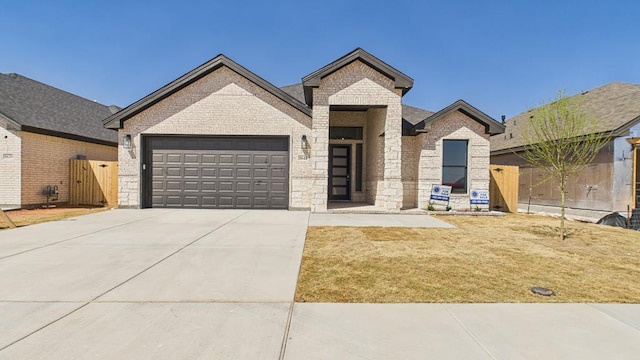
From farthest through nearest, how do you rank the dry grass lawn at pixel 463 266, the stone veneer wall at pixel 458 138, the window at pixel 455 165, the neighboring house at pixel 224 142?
the window at pixel 455 165, the stone veneer wall at pixel 458 138, the neighboring house at pixel 224 142, the dry grass lawn at pixel 463 266

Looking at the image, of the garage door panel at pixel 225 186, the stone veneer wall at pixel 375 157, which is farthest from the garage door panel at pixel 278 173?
the stone veneer wall at pixel 375 157

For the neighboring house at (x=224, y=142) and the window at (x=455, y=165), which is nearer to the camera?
the neighboring house at (x=224, y=142)

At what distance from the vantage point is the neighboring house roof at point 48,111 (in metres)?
12.9

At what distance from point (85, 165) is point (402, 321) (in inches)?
670

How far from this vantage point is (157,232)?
754 centimetres

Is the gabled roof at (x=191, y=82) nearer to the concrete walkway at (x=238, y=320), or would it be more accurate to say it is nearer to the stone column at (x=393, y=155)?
the stone column at (x=393, y=155)

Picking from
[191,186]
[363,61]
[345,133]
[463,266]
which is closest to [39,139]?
[191,186]

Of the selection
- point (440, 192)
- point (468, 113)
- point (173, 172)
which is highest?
point (468, 113)

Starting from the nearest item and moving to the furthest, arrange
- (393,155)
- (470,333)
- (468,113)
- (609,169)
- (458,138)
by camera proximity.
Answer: (470,333)
(393,155)
(468,113)
(458,138)
(609,169)

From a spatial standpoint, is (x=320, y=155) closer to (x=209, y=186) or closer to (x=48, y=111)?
(x=209, y=186)

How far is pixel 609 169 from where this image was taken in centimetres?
1340

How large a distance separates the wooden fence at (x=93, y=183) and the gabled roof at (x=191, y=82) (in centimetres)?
320

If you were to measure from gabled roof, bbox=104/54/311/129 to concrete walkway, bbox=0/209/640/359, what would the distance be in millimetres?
8243

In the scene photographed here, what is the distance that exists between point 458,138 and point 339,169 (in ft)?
19.0
